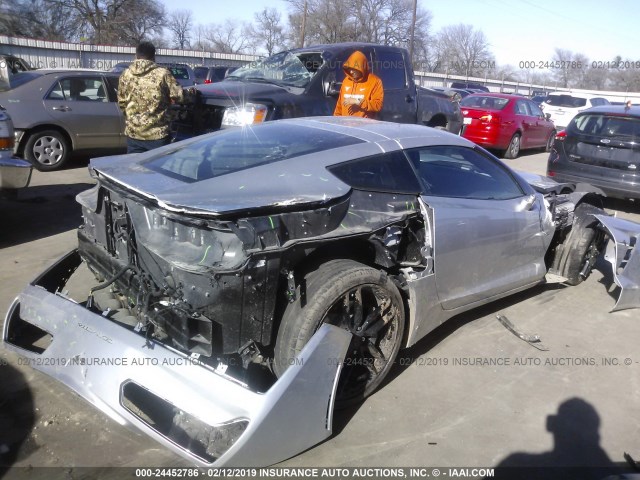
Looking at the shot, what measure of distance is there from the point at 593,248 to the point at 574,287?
1.36 ft

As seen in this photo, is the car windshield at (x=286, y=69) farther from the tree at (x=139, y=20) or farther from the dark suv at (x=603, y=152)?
the tree at (x=139, y=20)

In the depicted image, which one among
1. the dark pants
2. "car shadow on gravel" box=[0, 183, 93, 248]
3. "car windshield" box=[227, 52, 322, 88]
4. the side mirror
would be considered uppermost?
"car windshield" box=[227, 52, 322, 88]

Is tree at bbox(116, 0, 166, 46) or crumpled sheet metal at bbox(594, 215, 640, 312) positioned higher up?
tree at bbox(116, 0, 166, 46)

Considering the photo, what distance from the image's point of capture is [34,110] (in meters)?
8.34

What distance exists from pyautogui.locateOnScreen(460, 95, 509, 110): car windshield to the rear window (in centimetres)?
444

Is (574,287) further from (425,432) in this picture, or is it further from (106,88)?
(106,88)

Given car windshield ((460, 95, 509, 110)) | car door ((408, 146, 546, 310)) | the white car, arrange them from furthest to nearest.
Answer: the white car, car windshield ((460, 95, 509, 110)), car door ((408, 146, 546, 310))

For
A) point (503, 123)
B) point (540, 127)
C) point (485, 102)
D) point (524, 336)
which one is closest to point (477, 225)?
point (524, 336)

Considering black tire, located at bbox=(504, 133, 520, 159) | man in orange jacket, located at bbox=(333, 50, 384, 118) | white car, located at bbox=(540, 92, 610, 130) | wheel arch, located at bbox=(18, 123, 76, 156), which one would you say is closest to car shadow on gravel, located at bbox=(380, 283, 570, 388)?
man in orange jacket, located at bbox=(333, 50, 384, 118)

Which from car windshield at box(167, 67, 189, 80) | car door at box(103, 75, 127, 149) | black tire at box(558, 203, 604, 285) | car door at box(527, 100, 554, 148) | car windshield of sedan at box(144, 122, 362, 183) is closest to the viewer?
car windshield of sedan at box(144, 122, 362, 183)

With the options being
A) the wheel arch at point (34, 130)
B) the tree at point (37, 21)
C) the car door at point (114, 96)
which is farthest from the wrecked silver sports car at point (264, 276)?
the tree at point (37, 21)

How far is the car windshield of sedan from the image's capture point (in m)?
3.26

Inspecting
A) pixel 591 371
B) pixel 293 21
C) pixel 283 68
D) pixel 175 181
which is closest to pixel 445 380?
pixel 591 371

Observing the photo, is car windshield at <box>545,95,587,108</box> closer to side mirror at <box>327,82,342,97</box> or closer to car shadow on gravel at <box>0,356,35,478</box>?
side mirror at <box>327,82,342,97</box>
